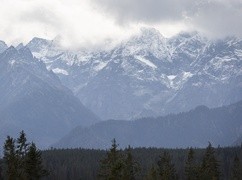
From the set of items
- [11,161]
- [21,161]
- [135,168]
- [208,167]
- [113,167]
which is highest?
[208,167]

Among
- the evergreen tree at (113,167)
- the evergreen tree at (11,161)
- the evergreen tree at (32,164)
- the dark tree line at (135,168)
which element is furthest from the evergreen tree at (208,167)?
the evergreen tree at (11,161)

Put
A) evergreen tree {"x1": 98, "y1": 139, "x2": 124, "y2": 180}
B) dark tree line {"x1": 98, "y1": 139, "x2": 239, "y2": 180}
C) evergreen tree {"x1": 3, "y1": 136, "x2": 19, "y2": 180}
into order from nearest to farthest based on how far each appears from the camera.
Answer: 1. evergreen tree {"x1": 98, "y1": 139, "x2": 124, "y2": 180}
2. dark tree line {"x1": 98, "y1": 139, "x2": 239, "y2": 180}
3. evergreen tree {"x1": 3, "y1": 136, "x2": 19, "y2": 180}

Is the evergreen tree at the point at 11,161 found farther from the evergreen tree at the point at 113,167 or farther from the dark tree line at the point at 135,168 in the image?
the evergreen tree at the point at 113,167

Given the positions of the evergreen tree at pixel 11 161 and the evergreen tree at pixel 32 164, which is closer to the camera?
the evergreen tree at pixel 11 161

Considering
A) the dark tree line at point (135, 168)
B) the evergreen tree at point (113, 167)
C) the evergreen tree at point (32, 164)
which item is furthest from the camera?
the evergreen tree at point (32, 164)

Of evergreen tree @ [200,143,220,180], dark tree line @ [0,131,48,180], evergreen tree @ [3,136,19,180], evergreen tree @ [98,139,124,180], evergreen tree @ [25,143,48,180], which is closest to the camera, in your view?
evergreen tree @ [98,139,124,180]

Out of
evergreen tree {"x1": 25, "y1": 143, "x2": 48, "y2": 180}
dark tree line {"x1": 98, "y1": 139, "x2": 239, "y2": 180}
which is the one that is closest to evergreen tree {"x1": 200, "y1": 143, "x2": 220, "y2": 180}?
dark tree line {"x1": 98, "y1": 139, "x2": 239, "y2": 180}

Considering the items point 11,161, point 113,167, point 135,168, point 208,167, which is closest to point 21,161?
point 11,161

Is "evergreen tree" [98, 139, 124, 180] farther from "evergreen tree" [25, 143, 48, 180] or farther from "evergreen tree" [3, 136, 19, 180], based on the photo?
"evergreen tree" [3, 136, 19, 180]

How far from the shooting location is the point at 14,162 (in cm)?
9275

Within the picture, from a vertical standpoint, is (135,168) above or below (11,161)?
below

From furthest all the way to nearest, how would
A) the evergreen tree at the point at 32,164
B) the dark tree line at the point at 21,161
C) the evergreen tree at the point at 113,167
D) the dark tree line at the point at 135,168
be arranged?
the evergreen tree at the point at 32,164 → the dark tree line at the point at 21,161 → the dark tree line at the point at 135,168 → the evergreen tree at the point at 113,167

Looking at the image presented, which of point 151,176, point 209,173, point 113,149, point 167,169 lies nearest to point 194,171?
point 209,173

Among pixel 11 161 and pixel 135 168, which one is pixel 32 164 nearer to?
pixel 11 161
